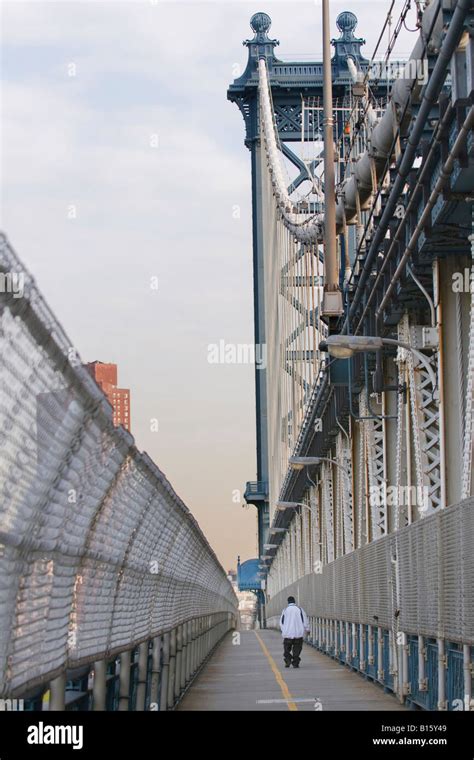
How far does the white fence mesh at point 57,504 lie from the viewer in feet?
19.5

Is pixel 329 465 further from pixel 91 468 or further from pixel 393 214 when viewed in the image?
pixel 91 468

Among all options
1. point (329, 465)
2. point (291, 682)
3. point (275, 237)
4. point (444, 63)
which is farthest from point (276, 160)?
point (444, 63)

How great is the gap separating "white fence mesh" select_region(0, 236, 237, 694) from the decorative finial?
73.9m

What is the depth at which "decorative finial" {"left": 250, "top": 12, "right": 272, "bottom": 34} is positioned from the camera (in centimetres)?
8343

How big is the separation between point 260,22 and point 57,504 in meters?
79.1

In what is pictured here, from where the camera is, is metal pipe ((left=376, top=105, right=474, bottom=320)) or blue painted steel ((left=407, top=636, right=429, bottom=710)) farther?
blue painted steel ((left=407, top=636, right=429, bottom=710))

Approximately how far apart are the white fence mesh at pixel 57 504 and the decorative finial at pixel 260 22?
73.9 metres

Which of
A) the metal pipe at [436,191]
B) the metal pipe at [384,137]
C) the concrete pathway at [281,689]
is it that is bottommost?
the concrete pathway at [281,689]

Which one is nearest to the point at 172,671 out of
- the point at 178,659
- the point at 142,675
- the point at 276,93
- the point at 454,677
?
the point at 178,659

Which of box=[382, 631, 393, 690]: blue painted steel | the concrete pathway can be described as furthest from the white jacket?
box=[382, 631, 393, 690]: blue painted steel

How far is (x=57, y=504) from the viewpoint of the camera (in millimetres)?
7484

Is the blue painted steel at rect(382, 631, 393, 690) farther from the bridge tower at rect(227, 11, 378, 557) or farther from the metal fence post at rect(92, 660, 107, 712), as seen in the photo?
the bridge tower at rect(227, 11, 378, 557)

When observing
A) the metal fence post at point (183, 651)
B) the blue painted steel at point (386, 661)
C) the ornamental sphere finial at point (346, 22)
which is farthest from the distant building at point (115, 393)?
the ornamental sphere finial at point (346, 22)

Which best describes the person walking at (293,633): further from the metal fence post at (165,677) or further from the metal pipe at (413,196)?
the metal fence post at (165,677)
